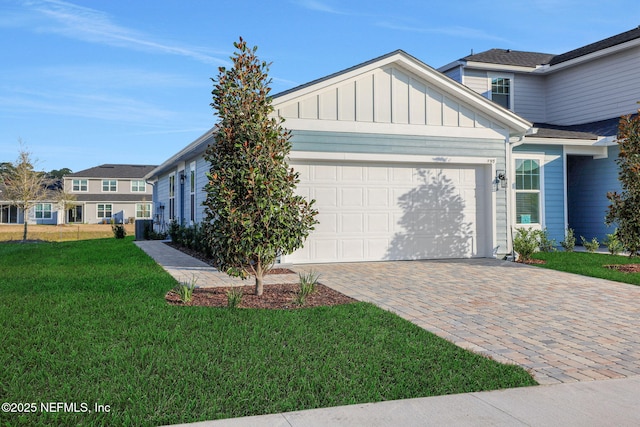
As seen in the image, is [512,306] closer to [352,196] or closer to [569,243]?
[352,196]

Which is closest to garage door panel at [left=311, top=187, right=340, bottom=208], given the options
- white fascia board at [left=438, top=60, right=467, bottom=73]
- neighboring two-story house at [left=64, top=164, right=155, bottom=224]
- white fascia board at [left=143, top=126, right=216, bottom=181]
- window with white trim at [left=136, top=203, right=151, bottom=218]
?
white fascia board at [left=143, top=126, right=216, bottom=181]

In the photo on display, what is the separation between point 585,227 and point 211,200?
13.4m

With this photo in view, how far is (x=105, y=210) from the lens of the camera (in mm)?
48281

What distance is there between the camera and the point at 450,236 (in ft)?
41.1

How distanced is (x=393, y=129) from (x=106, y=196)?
141 ft

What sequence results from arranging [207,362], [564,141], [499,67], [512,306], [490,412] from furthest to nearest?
[499,67] < [564,141] < [512,306] < [207,362] < [490,412]

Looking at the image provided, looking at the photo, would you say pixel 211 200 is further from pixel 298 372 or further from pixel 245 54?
pixel 298 372

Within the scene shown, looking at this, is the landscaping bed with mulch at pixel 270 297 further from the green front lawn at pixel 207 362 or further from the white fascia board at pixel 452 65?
the white fascia board at pixel 452 65

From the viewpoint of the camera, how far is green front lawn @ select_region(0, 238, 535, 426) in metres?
3.51

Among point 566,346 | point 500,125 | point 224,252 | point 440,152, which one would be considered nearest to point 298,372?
point 566,346

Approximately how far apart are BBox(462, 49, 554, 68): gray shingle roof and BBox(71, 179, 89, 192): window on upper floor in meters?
41.5

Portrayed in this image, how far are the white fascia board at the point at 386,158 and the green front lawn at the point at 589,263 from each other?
2.87 meters

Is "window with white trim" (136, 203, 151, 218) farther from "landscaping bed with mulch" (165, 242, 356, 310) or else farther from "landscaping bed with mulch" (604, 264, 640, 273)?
"landscaping bed with mulch" (604, 264, 640, 273)

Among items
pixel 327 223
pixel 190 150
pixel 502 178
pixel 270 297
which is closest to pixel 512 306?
pixel 270 297
